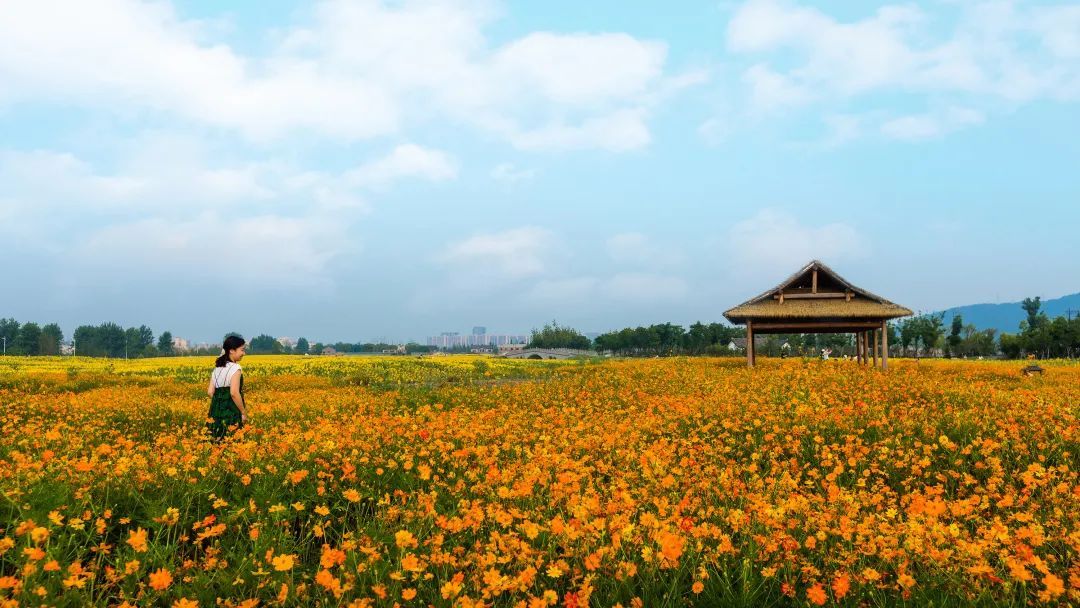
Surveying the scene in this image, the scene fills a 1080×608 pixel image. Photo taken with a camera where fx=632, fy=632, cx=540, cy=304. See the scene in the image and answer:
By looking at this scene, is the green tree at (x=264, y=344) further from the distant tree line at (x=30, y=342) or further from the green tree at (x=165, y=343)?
the distant tree line at (x=30, y=342)

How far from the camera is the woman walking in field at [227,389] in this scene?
7.28m

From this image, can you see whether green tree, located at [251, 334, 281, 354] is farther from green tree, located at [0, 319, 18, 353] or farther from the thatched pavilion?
the thatched pavilion

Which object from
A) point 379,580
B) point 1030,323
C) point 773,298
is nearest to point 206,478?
point 379,580

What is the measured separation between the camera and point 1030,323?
70750 millimetres

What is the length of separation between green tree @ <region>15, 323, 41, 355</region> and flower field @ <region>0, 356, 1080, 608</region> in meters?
120

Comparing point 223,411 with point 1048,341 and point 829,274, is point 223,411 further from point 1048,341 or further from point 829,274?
point 1048,341

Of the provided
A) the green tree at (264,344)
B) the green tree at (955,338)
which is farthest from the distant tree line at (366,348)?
the green tree at (955,338)

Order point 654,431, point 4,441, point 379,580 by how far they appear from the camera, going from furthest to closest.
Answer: point 654,431
point 4,441
point 379,580

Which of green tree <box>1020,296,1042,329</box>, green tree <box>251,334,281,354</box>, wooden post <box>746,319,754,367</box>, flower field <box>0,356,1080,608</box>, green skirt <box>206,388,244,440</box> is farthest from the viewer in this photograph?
green tree <box>251,334,281,354</box>

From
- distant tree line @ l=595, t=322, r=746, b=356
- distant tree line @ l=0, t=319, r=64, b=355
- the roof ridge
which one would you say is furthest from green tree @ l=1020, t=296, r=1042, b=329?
distant tree line @ l=0, t=319, r=64, b=355

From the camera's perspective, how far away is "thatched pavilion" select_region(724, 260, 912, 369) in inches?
818

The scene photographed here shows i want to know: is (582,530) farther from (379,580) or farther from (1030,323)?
(1030,323)

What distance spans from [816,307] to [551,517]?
1948 cm

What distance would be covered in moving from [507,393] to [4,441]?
8.20 metres
